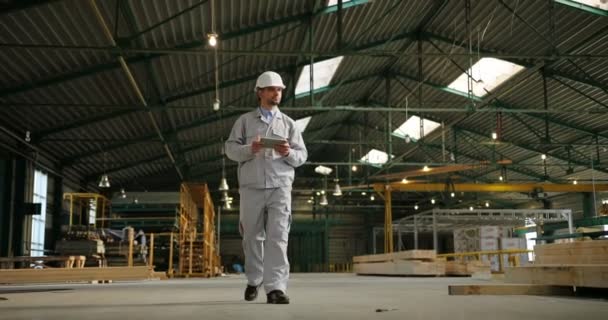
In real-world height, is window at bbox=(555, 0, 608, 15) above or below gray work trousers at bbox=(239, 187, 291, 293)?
above

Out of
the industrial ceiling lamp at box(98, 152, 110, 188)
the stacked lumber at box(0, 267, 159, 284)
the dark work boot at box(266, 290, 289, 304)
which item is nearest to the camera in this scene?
the dark work boot at box(266, 290, 289, 304)

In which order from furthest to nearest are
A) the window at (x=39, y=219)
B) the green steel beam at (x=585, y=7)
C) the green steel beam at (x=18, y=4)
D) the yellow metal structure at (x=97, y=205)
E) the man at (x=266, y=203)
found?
1. the yellow metal structure at (x=97, y=205)
2. the window at (x=39, y=219)
3. the green steel beam at (x=585, y=7)
4. the green steel beam at (x=18, y=4)
5. the man at (x=266, y=203)

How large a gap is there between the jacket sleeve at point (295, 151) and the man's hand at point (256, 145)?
0.26m

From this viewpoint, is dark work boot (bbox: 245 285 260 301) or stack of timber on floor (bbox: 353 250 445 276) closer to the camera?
dark work boot (bbox: 245 285 260 301)

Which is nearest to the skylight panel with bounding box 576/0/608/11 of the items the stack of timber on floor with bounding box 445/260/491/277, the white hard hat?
the stack of timber on floor with bounding box 445/260/491/277

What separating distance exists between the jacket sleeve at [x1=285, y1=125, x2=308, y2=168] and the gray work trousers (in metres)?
0.21

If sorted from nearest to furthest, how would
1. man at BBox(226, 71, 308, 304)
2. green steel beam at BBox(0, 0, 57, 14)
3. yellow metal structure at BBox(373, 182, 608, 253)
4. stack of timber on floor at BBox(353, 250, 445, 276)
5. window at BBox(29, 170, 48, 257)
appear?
man at BBox(226, 71, 308, 304), green steel beam at BBox(0, 0, 57, 14), stack of timber on floor at BBox(353, 250, 445, 276), window at BBox(29, 170, 48, 257), yellow metal structure at BBox(373, 182, 608, 253)

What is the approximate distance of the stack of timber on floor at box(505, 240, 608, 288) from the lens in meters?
4.96

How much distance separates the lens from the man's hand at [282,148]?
13.9 feet

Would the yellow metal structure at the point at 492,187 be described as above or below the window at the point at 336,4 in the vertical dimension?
below

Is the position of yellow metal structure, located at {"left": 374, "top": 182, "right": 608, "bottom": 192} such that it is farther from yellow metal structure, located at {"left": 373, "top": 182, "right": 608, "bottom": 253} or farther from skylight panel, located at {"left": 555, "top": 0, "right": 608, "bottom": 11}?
skylight panel, located at {"left": 555, "top": 0, "right": 608, "bottom": 11}

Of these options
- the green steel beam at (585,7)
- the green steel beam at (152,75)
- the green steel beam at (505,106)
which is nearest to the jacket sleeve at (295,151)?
the green steel beam at (152,75)

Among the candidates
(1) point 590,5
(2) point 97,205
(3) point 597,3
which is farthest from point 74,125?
(3) point 597,3

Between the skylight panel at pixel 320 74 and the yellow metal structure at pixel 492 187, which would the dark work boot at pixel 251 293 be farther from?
the yellow metal structure at pixel 492 187
